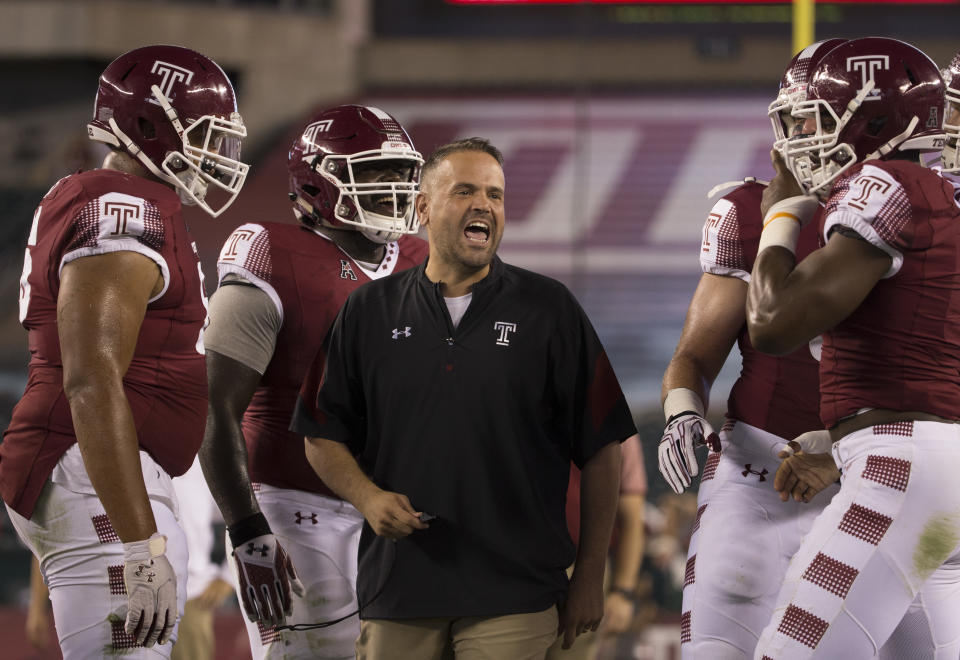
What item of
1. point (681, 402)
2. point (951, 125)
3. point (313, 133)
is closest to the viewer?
point (681, 402)

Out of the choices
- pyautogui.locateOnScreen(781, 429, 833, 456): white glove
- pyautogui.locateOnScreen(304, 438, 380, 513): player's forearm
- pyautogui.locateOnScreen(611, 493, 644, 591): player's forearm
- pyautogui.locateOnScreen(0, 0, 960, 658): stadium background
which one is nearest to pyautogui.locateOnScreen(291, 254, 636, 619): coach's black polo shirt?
pyautogui.locateOnScreen(304, 438, 380, 513): player's forearm

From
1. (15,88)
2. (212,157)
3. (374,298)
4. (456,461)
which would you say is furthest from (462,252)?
(15,88)

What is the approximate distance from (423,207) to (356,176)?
1.63 feet

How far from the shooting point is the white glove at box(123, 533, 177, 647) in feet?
7.23

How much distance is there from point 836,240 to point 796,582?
2.07 ft

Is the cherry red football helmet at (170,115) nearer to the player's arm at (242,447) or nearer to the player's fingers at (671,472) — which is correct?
the player's arm at (242,447)

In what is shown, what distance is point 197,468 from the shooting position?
4.52 m

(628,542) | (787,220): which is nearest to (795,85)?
(787,220)

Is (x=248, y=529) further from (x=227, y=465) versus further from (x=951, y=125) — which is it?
(x=951, y=125)

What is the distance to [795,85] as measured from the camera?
2.64m

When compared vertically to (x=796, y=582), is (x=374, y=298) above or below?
above

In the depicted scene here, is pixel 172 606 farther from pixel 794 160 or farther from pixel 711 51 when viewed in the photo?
pixel 711 51

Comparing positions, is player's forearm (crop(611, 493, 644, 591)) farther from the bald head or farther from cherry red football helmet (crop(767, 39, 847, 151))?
the bald head

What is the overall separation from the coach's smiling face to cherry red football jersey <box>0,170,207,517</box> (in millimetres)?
493
